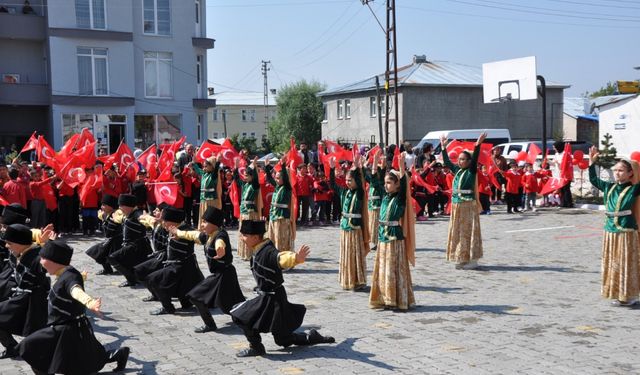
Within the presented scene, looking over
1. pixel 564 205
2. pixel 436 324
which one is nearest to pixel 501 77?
pixel 564 205

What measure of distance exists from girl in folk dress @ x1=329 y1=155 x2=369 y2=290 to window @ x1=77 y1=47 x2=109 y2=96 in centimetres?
2295

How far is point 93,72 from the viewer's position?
30547 mm

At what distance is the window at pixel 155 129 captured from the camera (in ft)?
105

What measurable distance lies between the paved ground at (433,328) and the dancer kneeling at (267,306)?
227 millimetres

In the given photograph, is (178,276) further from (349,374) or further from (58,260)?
(349,374)

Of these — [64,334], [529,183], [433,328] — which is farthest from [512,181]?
[64,334]

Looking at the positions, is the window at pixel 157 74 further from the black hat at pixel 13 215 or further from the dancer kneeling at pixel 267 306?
the dancer kneeling at pixel 267 306

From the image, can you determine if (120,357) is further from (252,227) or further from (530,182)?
(530,182)

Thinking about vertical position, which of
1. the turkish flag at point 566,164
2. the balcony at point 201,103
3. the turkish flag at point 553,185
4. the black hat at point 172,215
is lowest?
the turkish flag at point 553,185

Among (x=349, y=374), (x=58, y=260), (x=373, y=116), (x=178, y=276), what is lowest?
(x=349, y=374)

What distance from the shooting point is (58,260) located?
628 centimetres

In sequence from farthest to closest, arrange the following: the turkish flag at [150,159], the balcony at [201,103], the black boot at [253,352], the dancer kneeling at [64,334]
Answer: the balcony at [201,103] < the turkish flag at [150,159] < the black boot at [253,352] < the dancer kneeling at [64,334]

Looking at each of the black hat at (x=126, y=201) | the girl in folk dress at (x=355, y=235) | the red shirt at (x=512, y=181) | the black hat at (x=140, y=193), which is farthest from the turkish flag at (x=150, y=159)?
the red shirt at (x=512, y=181)

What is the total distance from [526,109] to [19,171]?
40061 millimetres
